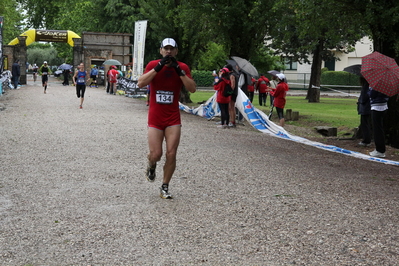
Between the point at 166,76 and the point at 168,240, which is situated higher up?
the point at 166,76

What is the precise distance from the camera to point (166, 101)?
723cm

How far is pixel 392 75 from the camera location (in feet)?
37.9

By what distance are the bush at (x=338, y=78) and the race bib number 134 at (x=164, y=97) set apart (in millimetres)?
53441

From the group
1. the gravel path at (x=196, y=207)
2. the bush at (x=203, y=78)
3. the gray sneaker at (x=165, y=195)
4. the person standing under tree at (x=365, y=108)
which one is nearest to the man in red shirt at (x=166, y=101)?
the gray sneaker at (x=165, y=195)

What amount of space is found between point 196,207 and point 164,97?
4.40ft

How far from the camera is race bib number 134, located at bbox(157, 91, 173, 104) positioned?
7.20 meters

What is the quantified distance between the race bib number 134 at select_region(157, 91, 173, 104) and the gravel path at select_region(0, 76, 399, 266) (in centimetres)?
117

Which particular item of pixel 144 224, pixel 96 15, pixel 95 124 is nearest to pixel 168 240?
pixel 144 224

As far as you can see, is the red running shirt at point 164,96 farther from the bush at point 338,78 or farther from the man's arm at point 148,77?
the bush at point 338,78

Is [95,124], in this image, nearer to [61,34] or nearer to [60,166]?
[60,166]

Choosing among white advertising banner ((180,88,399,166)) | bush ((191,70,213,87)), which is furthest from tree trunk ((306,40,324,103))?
bush ((191,70,213,87))

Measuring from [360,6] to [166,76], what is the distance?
772 centimetres

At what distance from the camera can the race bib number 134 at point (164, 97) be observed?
283 inches

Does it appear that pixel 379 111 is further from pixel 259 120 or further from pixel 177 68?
pixel 177 68
